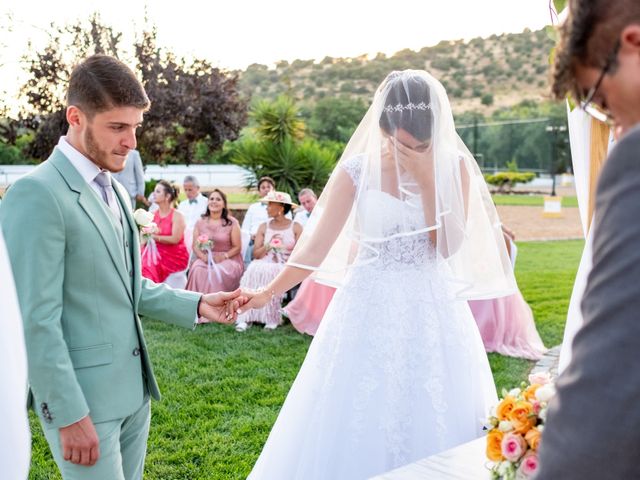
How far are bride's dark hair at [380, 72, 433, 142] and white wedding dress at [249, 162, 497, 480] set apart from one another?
1.15ft

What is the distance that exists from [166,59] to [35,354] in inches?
873

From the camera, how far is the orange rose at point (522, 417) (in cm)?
179

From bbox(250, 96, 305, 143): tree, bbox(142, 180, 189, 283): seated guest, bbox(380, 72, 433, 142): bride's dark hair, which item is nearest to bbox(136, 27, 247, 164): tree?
bbox(250, 96, 305, 143): tree

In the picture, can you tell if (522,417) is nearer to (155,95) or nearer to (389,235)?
(389,235)

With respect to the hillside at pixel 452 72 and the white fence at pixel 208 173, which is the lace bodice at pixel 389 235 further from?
the hillside at pixel 452 72

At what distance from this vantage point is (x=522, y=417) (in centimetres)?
181

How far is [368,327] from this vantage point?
328cm

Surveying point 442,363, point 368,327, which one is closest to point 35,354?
point 368,327

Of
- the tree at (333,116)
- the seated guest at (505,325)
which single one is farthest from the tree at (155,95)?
the tree at (333,116)

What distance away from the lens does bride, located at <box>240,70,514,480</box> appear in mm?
3129

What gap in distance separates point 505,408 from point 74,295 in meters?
1.41

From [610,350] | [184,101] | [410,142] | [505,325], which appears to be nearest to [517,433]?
[610,350]

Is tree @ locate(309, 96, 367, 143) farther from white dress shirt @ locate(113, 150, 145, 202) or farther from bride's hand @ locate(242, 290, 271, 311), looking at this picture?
bride's hand @ locate(242, 290, 271, 311)

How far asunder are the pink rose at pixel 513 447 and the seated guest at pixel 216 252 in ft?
25.3
